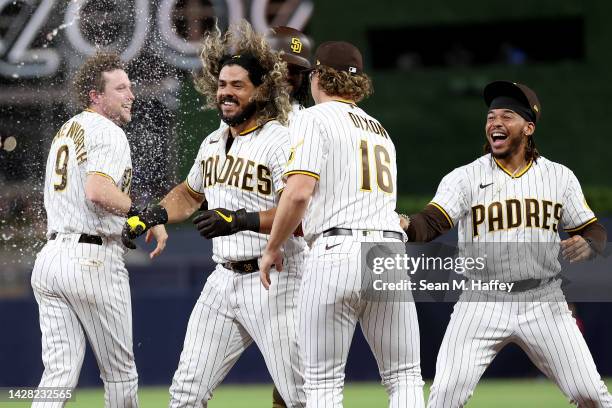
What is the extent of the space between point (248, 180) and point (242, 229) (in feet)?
1.11

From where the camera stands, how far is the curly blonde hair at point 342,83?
5.28m

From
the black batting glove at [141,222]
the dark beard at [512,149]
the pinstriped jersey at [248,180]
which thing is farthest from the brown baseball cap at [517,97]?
the black batting glove at [141,222]

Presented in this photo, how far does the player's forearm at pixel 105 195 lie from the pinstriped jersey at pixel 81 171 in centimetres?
6

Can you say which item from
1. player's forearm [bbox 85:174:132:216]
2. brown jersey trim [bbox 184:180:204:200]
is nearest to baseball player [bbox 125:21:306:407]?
player's forearm [bbox 85:174:132:216]

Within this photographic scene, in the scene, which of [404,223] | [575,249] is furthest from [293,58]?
[575,249]

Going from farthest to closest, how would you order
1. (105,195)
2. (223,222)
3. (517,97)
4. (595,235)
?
(517,97), (595,235), (105,195), (223,222)

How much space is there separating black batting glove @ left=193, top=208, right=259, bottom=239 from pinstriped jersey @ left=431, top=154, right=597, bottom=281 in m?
1.10

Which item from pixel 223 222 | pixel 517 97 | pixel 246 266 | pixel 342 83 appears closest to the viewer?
pixel 223 222

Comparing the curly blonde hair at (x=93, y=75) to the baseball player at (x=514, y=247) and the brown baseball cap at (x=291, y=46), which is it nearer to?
the brown baseball cap at (x=291, y=46)

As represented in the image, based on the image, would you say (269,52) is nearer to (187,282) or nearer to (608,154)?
(187,282)

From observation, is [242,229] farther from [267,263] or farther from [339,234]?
[339,234]

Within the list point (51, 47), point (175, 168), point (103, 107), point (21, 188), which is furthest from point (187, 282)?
point (103, 107)

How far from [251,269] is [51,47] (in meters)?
6.67

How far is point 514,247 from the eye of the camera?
5.72 metres
